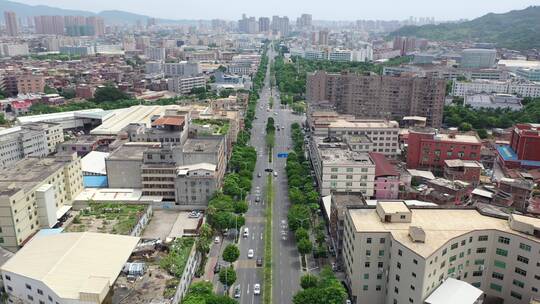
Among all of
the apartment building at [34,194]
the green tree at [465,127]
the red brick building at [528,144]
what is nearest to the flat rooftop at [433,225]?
the apartment building at [34,194]

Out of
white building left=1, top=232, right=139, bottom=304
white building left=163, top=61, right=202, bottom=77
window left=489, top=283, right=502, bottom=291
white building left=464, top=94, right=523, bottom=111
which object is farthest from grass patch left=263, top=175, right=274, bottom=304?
white building left=163, top=61, right=202, bottom=77

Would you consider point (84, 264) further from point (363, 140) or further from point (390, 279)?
point (363, 140)

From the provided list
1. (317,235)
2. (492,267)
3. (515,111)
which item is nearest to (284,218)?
(317,235)

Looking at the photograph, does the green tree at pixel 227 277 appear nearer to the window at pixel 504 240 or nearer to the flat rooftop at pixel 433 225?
the flat rooftop at pixel 433 225

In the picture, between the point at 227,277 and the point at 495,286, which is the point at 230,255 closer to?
the point at 227,277

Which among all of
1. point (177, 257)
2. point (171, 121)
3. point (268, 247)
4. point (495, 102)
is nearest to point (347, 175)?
point (268, 247)

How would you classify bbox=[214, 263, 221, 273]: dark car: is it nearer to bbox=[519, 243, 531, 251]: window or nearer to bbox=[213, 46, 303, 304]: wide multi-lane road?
bbox=[213, 46, 303, 304]: wide multi-lane road
